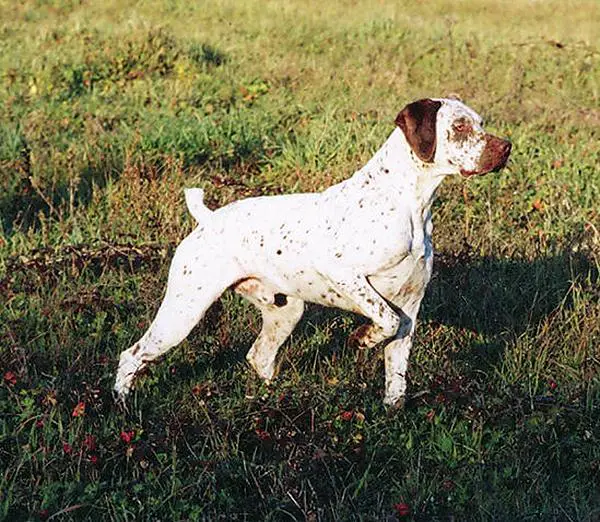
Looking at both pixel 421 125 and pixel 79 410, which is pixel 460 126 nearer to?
pixel 421 125

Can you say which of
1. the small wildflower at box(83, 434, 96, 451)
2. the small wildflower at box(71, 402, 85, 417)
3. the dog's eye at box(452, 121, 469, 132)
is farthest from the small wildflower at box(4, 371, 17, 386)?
the dog's eye at box(452, 121, 469, 132)

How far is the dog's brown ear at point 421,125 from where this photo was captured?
440 cm

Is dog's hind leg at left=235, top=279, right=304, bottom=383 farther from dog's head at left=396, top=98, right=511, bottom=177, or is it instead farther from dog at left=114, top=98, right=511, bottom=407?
dog's head at left=396, top=98, right=511, bottom=177

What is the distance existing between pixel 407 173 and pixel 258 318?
1792 millimetres

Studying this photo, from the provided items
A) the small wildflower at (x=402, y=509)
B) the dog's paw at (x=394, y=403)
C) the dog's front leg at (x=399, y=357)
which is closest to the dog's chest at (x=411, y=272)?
the dog's front leg at (x=399, y=357)

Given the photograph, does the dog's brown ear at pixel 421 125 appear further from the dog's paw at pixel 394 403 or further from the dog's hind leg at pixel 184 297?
the dog's paw at pixel 394 403

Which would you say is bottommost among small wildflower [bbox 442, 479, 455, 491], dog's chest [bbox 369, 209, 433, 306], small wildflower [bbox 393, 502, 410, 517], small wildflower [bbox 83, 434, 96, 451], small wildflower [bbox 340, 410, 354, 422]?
small wildflower [bbox 340, 410, 354, 422]

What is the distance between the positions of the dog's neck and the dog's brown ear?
69 millimetres

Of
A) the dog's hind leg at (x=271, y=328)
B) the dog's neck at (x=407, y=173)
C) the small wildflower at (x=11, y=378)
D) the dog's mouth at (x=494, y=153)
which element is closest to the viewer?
the dog's mouth at (x=494, y=153)

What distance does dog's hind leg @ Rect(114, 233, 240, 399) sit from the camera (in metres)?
4.82

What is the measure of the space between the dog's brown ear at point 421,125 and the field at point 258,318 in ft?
3.92

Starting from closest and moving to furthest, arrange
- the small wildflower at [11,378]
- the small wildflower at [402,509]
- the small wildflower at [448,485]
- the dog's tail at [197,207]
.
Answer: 1. the small wildflower at [402,509]
2. the small wildflower at [448,485]
3. the small wildflower at [11,378]
4. the dog's tail at [197,207]

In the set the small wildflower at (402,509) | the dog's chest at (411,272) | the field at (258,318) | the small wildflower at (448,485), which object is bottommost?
the field at (258,318)

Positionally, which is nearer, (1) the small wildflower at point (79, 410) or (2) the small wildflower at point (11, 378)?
(1) the small wildflower at point (79, 410)
